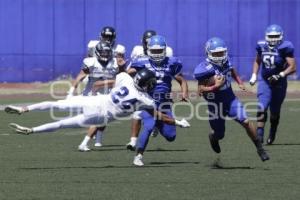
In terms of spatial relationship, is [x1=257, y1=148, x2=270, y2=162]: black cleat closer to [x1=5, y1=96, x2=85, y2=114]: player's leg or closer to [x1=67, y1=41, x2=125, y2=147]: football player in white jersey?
[x1=5, y1=96, x2=85, y2=114]: player's leg

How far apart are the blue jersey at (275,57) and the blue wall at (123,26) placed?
17.8 metres

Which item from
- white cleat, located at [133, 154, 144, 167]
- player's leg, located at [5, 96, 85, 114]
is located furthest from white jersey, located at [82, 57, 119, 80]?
white cleat, located at [133, 154, 144, 167]

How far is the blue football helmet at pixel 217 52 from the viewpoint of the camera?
12555mm

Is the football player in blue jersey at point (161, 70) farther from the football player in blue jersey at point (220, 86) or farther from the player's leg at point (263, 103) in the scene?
the player's leg at point (263, 103)

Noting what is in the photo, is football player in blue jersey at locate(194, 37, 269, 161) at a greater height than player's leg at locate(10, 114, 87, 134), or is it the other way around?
football player in blue jersey at locate(194, 37, 269, 161)

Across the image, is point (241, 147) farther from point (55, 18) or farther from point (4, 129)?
point (55, 18)

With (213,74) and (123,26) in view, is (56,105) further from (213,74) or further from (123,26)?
(123,26)

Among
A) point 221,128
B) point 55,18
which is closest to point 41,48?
point 55,18

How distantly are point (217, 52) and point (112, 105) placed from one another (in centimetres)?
155

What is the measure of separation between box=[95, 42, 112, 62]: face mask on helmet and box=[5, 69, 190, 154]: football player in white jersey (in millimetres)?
2239

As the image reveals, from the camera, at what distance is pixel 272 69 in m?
15.5

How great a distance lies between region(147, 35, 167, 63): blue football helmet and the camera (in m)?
13.4

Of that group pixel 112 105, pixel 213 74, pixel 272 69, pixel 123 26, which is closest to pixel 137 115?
pixel 112 105

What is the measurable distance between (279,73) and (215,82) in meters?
3.18
